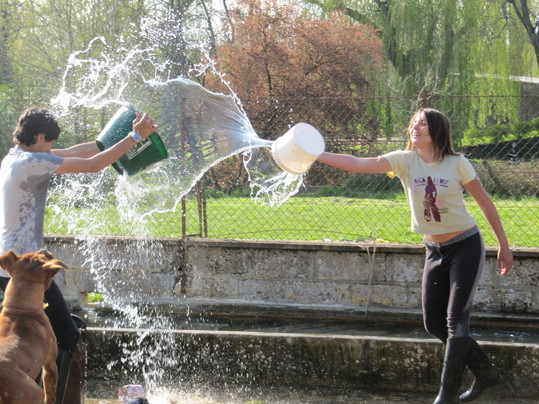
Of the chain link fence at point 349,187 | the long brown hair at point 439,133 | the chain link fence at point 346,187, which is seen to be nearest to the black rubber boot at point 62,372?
the long brown hair at point 439,133

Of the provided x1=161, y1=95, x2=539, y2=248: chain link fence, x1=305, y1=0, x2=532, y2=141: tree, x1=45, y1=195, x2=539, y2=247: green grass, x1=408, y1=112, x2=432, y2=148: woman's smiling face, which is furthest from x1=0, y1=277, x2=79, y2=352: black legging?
x1=305, y1=0, x2=532, y2=141: tree

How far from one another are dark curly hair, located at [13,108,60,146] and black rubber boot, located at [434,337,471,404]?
283cm

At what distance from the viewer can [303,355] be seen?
5.54 m

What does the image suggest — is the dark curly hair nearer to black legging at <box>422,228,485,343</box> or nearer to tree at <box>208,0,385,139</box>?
black legging at <box>422,228,485,343</box>

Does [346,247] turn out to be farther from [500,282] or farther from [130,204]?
[130,204]

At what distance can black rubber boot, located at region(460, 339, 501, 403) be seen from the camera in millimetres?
4676

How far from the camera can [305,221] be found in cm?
1143

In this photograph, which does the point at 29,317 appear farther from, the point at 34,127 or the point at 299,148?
the point at 299,148

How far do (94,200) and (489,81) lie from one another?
66.6 ft

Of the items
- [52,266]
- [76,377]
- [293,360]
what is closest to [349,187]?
[293,360]

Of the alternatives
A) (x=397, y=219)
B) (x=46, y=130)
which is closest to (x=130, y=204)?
(x=46, y=130)

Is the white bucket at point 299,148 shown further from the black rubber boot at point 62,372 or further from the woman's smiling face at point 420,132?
the black rubber boot at point 62,372

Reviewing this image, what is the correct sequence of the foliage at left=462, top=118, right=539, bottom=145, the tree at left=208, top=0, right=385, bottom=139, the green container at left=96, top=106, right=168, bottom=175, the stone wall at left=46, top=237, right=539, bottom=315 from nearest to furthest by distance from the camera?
the green container at left=96, top=106, right=168, bottom=175 < the stone wall at left=46, top=237, right=539, bottom=315 < the foliage at left=462, top=118, right=539, bottom=145 < the tree at left=208, top=0, right=385, bottom=139

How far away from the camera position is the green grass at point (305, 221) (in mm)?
9664
